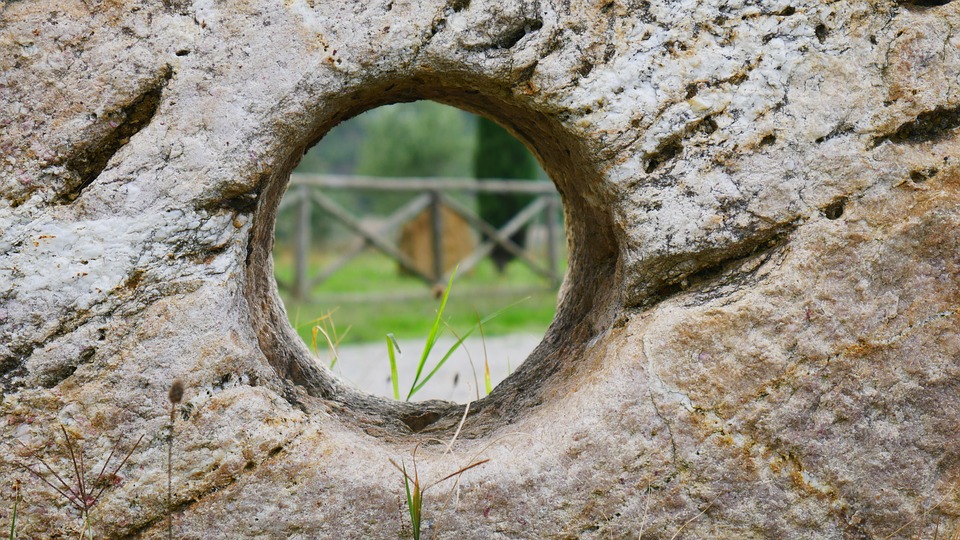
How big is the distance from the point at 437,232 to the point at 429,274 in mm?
543

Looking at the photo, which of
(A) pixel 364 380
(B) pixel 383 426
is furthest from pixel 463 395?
(B) pixel 383 426

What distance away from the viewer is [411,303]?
9586mm

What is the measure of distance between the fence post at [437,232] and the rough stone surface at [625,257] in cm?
847

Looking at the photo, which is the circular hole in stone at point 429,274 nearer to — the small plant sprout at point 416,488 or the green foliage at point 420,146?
the small plant sprout at point 416,488

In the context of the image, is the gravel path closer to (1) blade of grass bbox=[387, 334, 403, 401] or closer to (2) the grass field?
(2) the grass field

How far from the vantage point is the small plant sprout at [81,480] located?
192cm

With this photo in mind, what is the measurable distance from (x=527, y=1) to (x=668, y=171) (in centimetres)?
48

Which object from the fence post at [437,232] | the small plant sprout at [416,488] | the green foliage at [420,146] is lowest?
the small plant sprout at [416,488]

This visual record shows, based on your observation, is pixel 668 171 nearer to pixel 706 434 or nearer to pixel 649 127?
pixel 649 127

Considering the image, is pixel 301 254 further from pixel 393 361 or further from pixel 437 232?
pixel 393 361

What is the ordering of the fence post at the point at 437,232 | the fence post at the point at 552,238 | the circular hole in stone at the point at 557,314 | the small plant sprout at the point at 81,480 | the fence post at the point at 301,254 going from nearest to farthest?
the small plant sprout at the point at 81,480, the circular hole in stone at the point at 557,314, the fence post at the point at 301,254, the fence post at the point at 437,232, the fence post at the point at 552,238

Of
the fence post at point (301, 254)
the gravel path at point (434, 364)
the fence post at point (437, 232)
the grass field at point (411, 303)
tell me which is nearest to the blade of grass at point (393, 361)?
the gravel path at point (434, 364)

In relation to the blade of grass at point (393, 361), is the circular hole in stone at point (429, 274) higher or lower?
higher

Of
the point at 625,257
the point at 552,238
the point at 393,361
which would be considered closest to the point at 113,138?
the point at 625,257
